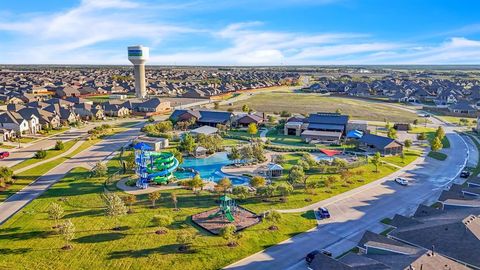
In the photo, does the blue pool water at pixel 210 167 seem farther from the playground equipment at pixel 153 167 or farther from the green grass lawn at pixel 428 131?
the green grass lawn at pixel 428 131

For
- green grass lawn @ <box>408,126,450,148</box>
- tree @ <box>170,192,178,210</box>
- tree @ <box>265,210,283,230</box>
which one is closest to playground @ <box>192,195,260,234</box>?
tree @ <box>265,210,283,230</box>

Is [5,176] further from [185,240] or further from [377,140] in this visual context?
[377,140]

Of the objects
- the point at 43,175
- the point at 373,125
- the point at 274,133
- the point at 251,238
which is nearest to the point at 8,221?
the point at 43,175

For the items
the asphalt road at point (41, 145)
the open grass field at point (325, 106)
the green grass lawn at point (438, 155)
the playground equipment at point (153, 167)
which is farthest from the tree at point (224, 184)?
the open grass field at point (325, 106)

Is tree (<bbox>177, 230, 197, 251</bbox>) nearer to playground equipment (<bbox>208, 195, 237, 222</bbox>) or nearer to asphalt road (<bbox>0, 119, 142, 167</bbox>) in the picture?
playground equipment (<bbox>208, 195, 237, 222</bbox>)

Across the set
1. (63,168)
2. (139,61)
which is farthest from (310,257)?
(139,61)

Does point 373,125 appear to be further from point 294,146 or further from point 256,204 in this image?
point 256,204

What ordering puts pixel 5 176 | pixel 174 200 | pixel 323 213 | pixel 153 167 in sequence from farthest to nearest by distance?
pixel 153 167 → pixel 5 176 → pixel 174 200 → pixel 323 213
